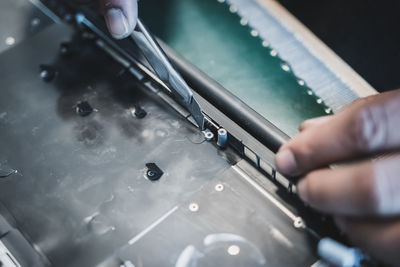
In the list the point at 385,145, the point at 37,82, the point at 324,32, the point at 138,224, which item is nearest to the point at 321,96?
the point at 324,32

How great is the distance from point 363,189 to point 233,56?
818mm

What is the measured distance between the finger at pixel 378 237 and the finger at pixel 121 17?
0.71 metres

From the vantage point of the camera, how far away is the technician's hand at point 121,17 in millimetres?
1122

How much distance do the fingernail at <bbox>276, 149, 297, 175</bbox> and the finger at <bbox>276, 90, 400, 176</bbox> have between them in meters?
0.02

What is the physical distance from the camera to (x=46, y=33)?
137cm

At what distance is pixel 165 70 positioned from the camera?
1097 millimetres

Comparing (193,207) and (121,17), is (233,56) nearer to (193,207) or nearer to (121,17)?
(121,17)

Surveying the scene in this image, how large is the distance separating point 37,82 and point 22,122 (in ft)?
0.46

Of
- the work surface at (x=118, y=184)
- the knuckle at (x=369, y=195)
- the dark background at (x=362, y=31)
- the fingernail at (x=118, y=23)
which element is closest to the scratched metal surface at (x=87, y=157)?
the work surface at (x=118, y=184)

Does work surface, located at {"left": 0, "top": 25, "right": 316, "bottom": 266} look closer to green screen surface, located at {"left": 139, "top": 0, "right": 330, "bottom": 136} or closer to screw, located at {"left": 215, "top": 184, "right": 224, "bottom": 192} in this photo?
screw, located at {"left": 215, "top": 184, "right": 224, "bottom": 192}

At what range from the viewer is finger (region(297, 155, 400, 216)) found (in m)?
0.78

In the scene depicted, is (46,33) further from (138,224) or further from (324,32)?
(324,32)

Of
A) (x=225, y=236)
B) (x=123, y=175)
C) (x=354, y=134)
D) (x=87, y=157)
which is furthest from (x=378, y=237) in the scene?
(x=87, y=157)

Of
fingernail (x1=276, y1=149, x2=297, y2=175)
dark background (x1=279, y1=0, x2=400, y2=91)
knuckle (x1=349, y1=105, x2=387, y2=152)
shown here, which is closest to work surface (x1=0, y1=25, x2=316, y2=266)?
fingernail (x1=276, y1=149, x2=297, y2=175)
